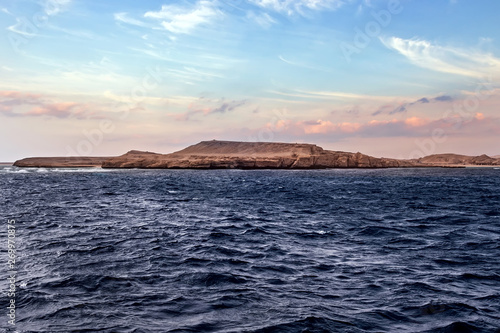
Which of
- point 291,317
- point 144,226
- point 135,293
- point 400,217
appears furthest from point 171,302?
point 400,217

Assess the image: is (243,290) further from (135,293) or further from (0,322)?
(0,322)

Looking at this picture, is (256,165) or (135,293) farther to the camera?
(256,165)

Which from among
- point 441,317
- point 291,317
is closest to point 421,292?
point 441,317

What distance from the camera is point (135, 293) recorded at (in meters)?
12.0

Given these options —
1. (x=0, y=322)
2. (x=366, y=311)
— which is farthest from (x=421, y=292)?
(x=0, y=322)

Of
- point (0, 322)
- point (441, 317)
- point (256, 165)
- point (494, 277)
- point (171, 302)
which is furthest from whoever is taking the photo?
point (256, 165)

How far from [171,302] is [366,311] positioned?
5409mm

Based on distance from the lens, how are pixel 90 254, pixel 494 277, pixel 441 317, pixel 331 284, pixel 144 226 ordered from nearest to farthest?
pixel 441 317, pixel 331 284, pixel 494 277, pixel 90 254, pixel 144 226

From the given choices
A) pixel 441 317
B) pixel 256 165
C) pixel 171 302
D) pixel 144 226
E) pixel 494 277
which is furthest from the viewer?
pixel 256 165

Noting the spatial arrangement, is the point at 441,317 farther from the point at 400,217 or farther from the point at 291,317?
the point at 400,217

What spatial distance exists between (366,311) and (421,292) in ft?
8.89

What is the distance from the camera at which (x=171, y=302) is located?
1120 cm

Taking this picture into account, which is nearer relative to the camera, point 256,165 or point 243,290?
point 243,290

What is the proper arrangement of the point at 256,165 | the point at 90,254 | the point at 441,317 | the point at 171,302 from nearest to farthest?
the point at 441,317 → the point at 171,302 → the point at 90,254 → the point at 256,165
